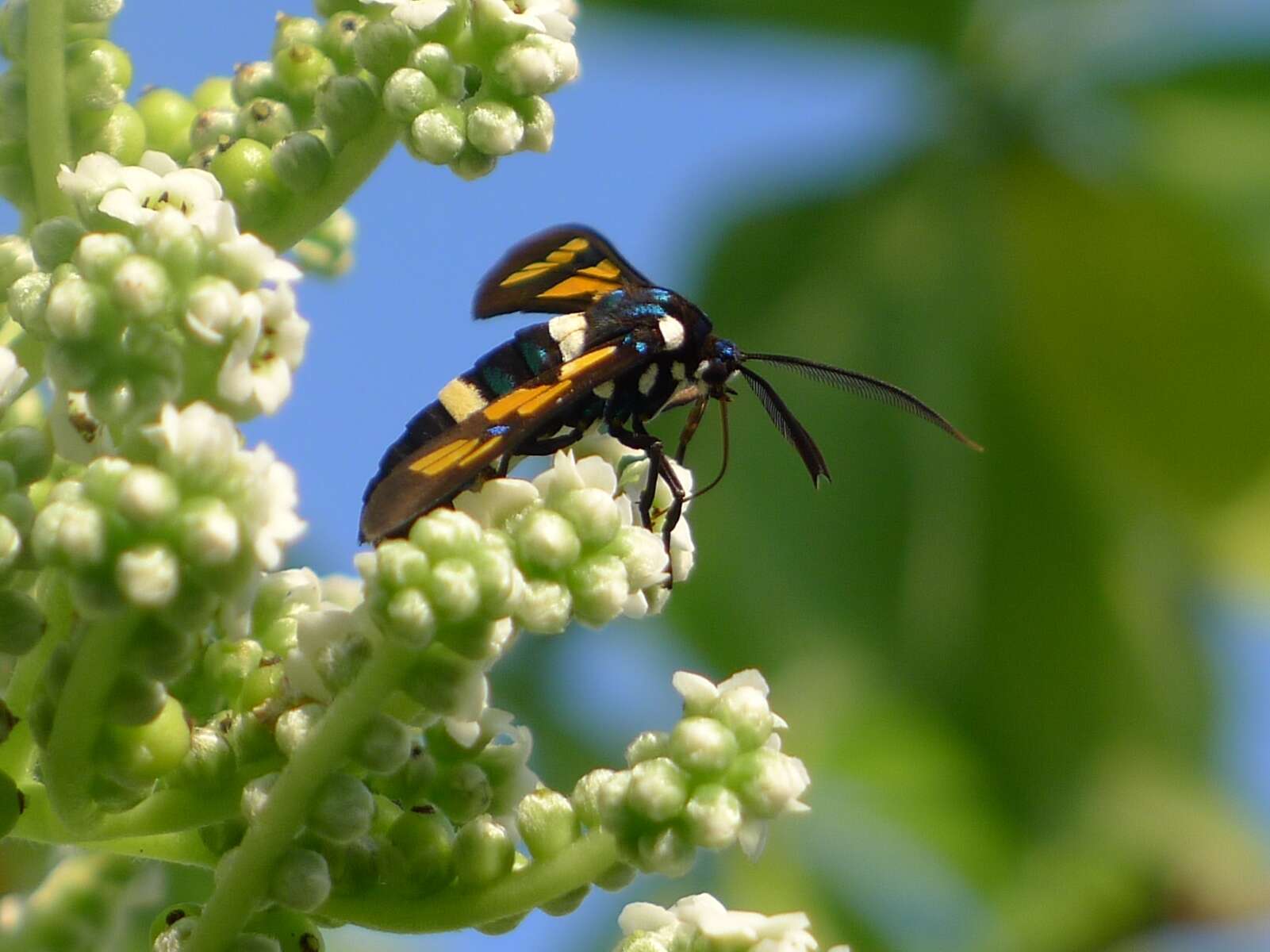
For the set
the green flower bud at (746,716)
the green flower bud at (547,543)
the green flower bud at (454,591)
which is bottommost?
the green flower bud at (454,591)

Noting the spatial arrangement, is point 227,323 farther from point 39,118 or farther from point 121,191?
point 39,118

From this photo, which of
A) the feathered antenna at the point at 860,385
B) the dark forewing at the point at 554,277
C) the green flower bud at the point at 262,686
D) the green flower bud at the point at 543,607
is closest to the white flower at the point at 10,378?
the green flower bud at the point at 262,686

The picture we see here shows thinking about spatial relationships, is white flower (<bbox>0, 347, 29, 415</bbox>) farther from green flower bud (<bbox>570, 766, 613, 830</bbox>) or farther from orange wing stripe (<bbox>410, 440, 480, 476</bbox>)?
green flower bud (<bbox>570, 766, 613, 830</bbox>)

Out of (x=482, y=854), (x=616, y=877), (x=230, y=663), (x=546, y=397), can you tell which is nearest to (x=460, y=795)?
(x=482, y=854)

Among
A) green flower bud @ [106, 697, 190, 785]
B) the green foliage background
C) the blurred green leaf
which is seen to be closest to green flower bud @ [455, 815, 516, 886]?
green flower bud @ [106, 697, 190, 785]

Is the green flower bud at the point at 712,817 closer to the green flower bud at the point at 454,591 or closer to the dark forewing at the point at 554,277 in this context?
the green flower bud at the point at 454,591

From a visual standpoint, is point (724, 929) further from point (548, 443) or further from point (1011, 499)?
point (1011, 499)

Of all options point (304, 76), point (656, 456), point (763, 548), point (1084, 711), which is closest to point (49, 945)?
point (656, 456)
